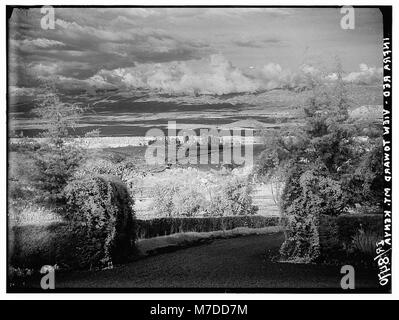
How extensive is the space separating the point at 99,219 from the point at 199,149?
2.05 meters

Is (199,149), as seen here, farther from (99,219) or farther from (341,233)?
(341,233)

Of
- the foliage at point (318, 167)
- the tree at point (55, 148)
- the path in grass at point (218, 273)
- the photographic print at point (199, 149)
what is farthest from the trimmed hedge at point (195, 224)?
the tree at point (55, 148)

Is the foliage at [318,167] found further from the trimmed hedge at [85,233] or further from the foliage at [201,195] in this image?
the trimmed hedge at [85,233]

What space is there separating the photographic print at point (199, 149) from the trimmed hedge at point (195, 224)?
2cm

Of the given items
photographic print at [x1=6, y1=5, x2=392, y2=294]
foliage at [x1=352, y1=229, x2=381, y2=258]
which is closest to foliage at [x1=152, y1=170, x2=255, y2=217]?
photographic print at [x1=6, y1=5, x2=392, y2=294]

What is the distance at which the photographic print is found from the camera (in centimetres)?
879

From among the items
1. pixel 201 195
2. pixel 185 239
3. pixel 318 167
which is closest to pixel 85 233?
pixel 185 239

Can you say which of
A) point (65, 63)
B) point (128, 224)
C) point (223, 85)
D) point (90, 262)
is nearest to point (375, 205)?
point (223, 85)

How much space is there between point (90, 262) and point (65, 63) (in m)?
3.32

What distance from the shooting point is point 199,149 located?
361 inches

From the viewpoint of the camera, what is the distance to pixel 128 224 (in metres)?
9.07

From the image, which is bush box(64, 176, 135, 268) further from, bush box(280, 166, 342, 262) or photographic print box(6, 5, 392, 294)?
bush box(280, 166, 342, 262)

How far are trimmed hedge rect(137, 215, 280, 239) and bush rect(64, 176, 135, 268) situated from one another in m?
0.29

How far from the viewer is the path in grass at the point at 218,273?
8.77m
